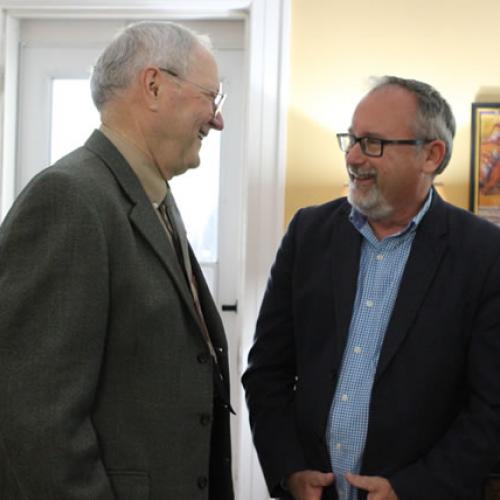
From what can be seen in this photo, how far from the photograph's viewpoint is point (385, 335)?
5.56ft

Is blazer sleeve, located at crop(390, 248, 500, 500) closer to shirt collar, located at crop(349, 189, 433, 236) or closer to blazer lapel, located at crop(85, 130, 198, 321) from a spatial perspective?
shirt collar, located at crop(349, 189, 433, 236)

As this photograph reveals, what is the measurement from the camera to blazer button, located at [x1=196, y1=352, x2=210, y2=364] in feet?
4.65

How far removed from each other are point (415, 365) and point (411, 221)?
34 cm

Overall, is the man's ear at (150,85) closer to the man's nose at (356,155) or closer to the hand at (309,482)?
the man's nose at (356,155)

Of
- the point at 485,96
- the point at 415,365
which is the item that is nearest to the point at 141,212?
the point at 415,365

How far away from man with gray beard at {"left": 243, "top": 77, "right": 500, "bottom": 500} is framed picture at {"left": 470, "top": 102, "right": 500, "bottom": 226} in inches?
46.2

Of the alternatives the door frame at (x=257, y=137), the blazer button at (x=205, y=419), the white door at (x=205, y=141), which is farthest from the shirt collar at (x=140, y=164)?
the white door at (x=205, y=141)

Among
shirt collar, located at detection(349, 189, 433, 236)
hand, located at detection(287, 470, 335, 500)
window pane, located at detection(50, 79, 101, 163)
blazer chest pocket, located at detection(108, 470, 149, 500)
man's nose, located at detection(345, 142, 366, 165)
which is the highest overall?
window pane, located at detection(50, 79, 101, 163)

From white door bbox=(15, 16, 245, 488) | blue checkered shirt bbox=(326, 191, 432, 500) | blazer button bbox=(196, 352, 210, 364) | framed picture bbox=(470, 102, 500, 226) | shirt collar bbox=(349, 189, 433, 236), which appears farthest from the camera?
white door bbox=(15, 16, 245, 488)

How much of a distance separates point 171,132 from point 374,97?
58cm

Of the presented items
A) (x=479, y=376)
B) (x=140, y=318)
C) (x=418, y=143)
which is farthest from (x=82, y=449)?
(x=418, y=143)

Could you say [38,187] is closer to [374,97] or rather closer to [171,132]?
[171,132]

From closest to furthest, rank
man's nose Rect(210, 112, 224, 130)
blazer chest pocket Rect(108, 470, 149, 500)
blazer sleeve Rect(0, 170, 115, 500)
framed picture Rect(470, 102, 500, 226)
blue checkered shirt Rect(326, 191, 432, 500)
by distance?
blazer sleeve Rect(0, 170, 115, 500) → blazer chest pocket Rect(108, 470, 149, 500) → man's nose Rect(210, 112, 224, 130) → blue checkered shirt Rect(326, 191, 432, 500) → framed picture Rect(470, 102, 500, 226)

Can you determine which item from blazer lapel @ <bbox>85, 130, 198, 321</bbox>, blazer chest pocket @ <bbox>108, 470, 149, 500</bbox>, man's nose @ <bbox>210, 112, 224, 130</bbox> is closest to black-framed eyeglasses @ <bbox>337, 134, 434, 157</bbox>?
man's nose @ <bbox>210, 112, 224, 130</bbox>
